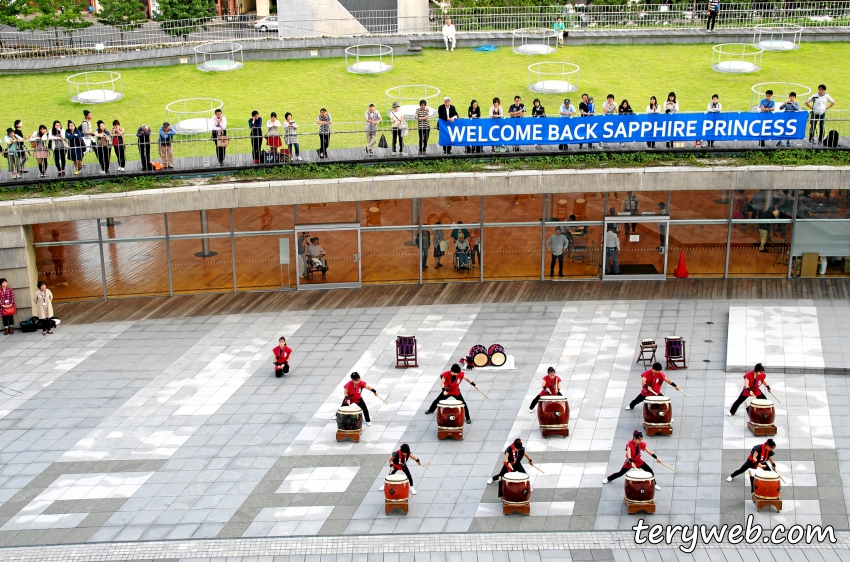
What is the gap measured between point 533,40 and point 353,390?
852 inches

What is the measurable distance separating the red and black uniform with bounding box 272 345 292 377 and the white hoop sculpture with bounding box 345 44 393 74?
14.6 metres

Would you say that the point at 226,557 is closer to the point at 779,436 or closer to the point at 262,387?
the point at 262,387

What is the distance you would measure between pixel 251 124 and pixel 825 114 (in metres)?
16.2

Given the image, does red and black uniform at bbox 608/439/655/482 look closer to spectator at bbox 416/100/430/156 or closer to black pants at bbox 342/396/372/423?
Result: black pants at bbox 342/396/372/423

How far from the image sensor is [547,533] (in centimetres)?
1970

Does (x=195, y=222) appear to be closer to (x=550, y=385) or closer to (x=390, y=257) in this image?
(x=390, y=257)

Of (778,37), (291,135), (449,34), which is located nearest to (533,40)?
(449,34)

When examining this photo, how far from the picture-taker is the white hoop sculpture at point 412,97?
33194 millimetres

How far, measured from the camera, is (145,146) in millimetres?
28891

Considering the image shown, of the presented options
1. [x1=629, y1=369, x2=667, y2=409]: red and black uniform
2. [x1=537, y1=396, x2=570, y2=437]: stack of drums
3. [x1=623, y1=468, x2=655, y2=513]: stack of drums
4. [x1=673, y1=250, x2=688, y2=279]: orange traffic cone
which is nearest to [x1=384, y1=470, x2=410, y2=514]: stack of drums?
[x1=537, y1=396, x2=570, y2=437]: stack of drums

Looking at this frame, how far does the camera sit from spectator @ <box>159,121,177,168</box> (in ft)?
94.4

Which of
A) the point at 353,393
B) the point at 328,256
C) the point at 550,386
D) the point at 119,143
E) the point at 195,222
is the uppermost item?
the point at 119,143

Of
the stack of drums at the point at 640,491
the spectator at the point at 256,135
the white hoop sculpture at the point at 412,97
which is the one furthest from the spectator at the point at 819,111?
the spectator at the point at 256,135

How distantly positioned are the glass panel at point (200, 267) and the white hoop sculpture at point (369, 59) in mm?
9621
